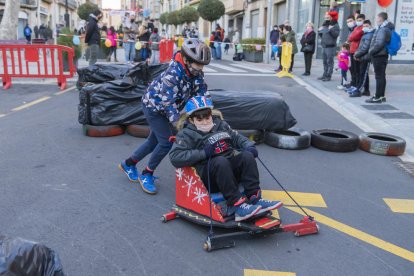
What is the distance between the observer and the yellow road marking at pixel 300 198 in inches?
170

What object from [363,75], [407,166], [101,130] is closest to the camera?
[407,166]

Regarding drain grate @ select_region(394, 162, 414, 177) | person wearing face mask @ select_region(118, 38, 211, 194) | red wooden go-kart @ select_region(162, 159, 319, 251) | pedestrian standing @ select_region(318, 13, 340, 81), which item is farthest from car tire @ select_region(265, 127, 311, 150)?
pedestrian standing @ select_region(318, 13, 340, 81)

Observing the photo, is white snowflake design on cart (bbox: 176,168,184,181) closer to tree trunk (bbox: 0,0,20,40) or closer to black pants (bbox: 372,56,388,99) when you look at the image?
black pants (bbox: 372,56,388,99)

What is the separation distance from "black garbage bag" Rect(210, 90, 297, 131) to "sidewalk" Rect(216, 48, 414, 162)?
184 cm

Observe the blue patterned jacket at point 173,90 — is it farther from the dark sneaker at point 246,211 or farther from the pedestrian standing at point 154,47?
the pedestrian standing at point 154,47

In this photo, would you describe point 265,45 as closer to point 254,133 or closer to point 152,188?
point 254,133

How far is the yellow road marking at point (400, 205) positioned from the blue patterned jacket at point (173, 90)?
88.2 inches

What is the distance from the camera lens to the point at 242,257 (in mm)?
3240

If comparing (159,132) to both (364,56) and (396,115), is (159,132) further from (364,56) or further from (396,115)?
(364,56)

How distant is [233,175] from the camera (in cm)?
363

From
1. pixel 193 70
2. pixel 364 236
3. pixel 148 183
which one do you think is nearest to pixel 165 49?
pixel 148 183

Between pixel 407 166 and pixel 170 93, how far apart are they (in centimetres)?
355

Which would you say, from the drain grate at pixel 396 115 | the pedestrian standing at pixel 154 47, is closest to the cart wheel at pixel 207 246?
the drain grate at pixel 396 115

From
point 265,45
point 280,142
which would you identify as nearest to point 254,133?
point 280,142
